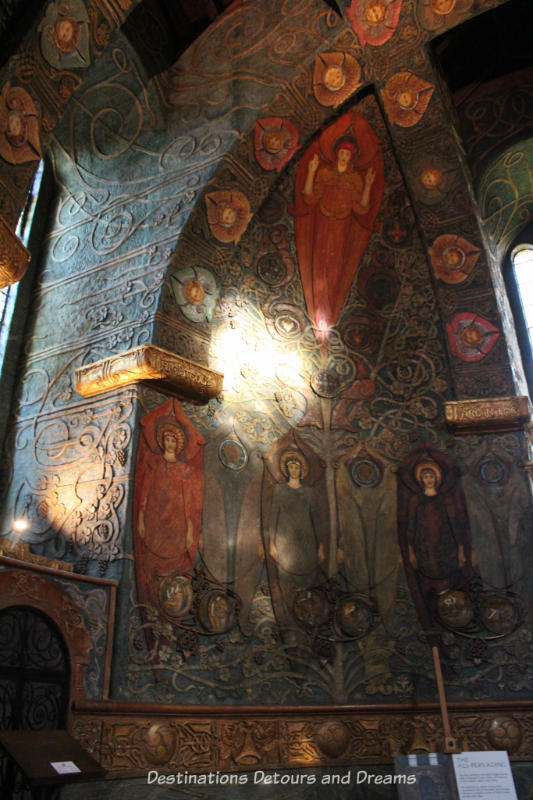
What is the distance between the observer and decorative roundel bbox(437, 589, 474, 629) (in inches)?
319

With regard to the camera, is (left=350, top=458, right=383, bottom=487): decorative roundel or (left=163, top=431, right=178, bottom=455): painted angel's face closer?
(left=163, top=431, right=178, bottom=455): painted angel's face

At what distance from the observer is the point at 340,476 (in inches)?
354

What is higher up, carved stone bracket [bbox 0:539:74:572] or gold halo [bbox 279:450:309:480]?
gold halo [bbox 279:450:309:480]

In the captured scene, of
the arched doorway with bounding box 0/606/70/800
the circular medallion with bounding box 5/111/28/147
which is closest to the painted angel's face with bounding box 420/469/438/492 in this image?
the arched doorway with bounding box 0/606/70/800

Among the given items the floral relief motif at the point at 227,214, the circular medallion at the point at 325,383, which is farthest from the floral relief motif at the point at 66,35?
the circular medallion at the point at 325,383

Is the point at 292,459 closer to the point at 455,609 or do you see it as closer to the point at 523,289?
the point at 455,609

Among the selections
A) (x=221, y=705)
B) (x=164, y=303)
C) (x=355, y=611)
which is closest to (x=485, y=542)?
(x=355, y=611)

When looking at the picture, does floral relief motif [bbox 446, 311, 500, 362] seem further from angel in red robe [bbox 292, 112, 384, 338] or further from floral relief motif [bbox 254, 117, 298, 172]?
floral relief motif [bbox 254, 117, 298, 172]

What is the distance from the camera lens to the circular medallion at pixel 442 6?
8.72 meters

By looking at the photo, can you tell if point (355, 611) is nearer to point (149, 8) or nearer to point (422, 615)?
point (422, 615)

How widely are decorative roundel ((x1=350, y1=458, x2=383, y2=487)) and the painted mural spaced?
0.12 ft

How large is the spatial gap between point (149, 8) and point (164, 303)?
3977 millimetres

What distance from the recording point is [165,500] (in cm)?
758

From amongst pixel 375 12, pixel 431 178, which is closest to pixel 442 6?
pixel 375 12
